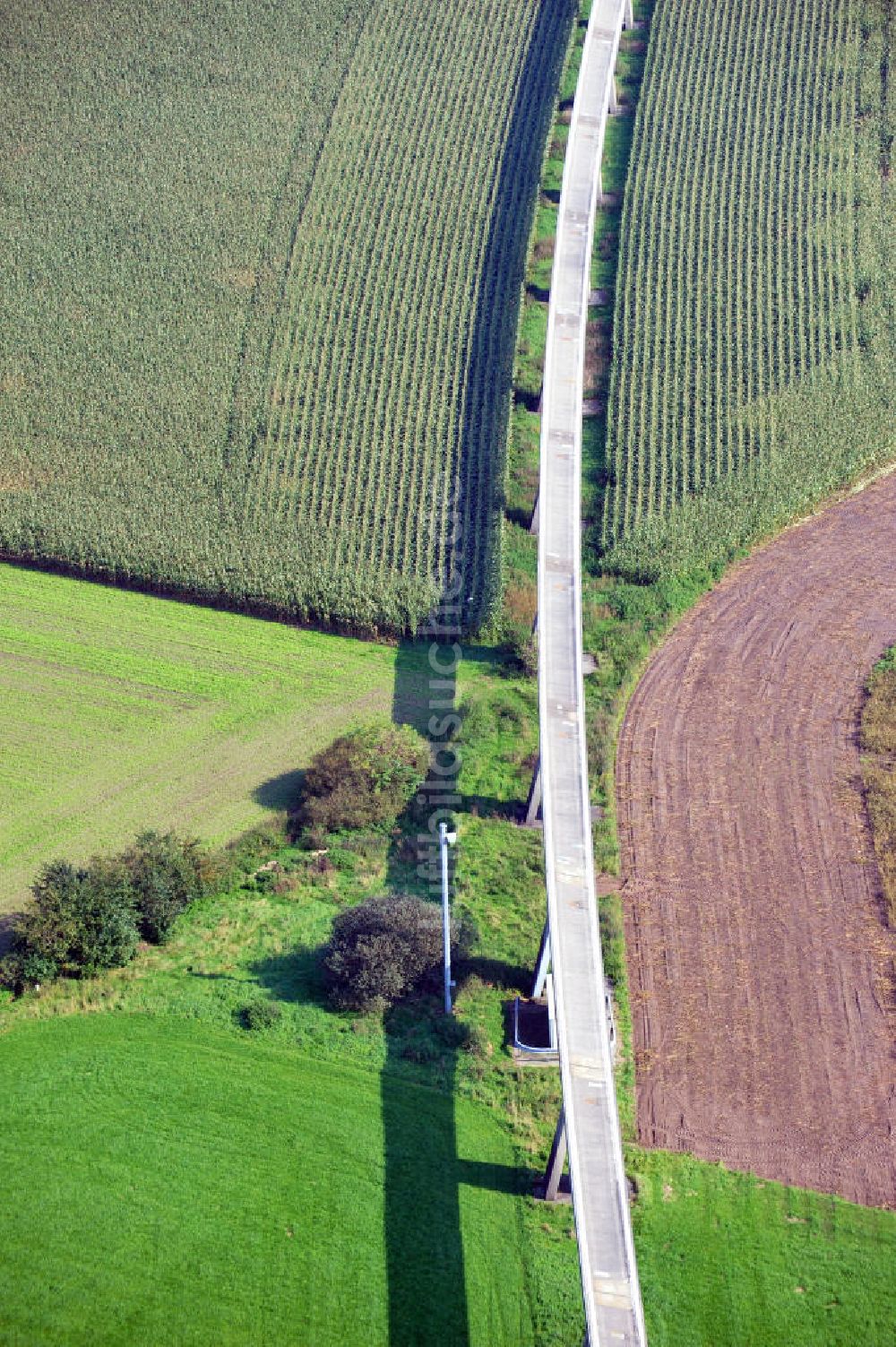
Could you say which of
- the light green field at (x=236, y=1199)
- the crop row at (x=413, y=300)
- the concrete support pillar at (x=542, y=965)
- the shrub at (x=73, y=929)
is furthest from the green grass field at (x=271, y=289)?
the light green field at (x=236, y=1199)

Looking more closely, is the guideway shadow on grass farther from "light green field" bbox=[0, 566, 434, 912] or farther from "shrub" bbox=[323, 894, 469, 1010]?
"light green field" bbox=[0, 566, 434, 912]

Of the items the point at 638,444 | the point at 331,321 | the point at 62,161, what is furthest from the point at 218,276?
the point at 638,444

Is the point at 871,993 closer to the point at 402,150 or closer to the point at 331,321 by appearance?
the point at 331,321

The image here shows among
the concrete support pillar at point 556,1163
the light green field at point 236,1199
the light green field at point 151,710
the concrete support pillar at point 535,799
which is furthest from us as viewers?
the light green field at point 151,710


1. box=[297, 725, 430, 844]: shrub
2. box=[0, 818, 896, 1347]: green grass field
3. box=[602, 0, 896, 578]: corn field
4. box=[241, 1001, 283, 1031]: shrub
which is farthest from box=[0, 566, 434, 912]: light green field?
box=[602, 0, 896, 578]: corn field

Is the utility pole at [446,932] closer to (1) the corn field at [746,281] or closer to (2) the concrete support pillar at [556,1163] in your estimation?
(2) the concrete support pillar at [556,1163]

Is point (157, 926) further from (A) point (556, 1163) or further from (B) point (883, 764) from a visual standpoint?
(B) point (883, 764)
